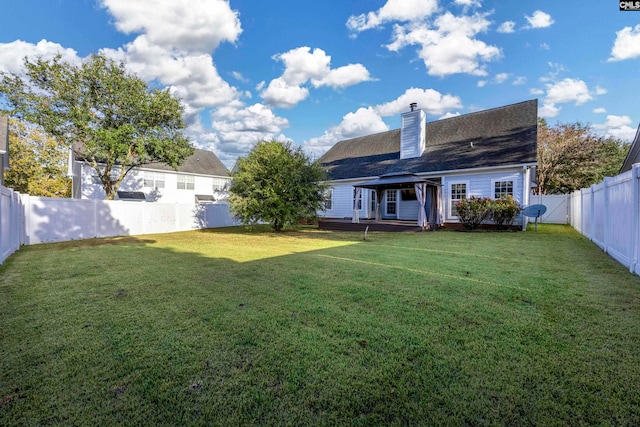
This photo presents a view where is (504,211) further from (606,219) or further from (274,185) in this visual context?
(274,185)

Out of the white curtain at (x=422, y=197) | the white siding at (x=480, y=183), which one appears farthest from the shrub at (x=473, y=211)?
Result: the white curtain at (x=422, y=197)

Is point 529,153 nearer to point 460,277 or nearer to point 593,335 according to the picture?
point 460,277

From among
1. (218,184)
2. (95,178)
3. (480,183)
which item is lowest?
(480,183)

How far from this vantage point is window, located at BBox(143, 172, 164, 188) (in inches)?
955

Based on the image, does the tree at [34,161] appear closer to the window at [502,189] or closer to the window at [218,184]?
the window at [218,184]

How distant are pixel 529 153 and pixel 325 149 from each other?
15.2 metres

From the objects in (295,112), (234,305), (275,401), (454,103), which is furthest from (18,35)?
(454,103)

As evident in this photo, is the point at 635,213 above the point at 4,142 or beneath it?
beneath

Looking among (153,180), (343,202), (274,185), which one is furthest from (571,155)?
(153,180)

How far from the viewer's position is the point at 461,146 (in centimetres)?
1616

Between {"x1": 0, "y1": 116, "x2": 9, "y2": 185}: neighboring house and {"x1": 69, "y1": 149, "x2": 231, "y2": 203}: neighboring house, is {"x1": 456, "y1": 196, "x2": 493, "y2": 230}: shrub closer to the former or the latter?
{"x1": 69, "y1": 149, "x2": 231, "y2": 203}: neighboring house

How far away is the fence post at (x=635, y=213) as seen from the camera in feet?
15.3

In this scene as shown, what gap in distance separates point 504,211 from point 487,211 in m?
0.62

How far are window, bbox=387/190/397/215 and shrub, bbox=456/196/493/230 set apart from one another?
4835 millimetres
